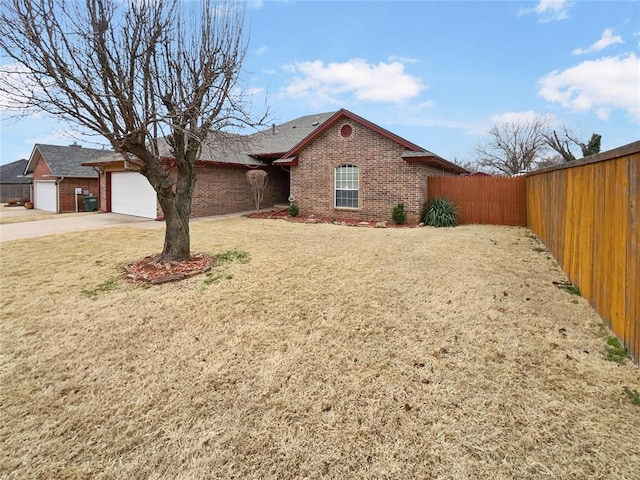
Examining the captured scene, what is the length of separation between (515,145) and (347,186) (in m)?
31.9

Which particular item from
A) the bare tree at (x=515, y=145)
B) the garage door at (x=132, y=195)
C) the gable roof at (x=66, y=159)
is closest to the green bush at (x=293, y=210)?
the garage door at (x=132, y=195)

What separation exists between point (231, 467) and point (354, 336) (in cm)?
203

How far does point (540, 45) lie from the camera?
1360cm

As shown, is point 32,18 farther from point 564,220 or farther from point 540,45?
point 540,45

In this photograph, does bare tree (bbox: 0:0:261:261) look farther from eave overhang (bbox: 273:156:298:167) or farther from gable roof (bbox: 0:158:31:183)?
gable roof (bbox: 0:158:31:183)

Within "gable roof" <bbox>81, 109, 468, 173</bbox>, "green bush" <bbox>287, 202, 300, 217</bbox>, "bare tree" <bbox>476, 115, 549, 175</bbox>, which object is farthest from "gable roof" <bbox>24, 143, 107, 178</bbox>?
"bare tree" <bbox>476, 115, 549, 175</bbox>

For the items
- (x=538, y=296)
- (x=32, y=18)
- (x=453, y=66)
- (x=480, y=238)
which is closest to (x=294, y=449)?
(x=538, y=296)

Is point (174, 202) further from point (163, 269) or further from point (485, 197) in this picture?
point (485, 197)

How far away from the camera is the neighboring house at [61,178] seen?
1966cm

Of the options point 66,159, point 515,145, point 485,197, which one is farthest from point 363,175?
point 515,145

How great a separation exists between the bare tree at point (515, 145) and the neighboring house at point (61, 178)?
39.1 m

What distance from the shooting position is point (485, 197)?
13812 mm

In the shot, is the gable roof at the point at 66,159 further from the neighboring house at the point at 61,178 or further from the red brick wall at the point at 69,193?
the red brick wall at the point at 69,193

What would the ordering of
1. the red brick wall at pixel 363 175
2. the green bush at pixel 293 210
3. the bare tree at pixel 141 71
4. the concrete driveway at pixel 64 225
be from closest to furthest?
1. the bare tree at pixel 141 71
2. the concrete driveway at pixel 64 225
3. the red brick wall at pixel 363 175
4. the green bush at pixel 293 210
